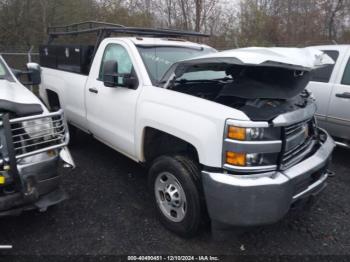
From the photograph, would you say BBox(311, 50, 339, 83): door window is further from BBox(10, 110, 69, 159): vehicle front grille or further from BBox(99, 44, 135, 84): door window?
BBox(10, 110, 69, 159): vehicle front grille

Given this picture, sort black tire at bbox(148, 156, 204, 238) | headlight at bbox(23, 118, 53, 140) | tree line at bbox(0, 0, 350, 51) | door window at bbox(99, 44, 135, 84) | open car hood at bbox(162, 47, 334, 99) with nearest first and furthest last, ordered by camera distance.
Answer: open car hood at bbox(162, 47, 334, 99) < black tire at bbox(148, 156, 204, 238) < headlight at bbox(23, 118, 53, 140) < door window at bbox(99, 44, 135, 84) < tree line at bbox(0, 0, 350, 51)

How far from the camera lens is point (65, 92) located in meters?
5.25

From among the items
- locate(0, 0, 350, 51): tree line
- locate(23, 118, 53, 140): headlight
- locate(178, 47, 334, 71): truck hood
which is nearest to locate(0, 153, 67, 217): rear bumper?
locate(23, 118, 53, 140): headlight

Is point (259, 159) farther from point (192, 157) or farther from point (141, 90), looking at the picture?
point (141, 90)

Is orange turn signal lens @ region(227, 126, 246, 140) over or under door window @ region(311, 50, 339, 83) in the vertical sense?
under

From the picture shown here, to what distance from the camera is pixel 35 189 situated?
293cm

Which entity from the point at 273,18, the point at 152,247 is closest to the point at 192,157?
the point at 152,247

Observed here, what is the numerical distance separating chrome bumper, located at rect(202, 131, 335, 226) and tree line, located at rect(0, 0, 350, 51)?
33.0ft

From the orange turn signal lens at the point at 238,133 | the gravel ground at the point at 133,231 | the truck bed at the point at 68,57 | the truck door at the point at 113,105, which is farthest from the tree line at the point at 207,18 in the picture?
the orange turn signal lens at the point at 238,133

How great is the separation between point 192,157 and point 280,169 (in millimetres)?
815

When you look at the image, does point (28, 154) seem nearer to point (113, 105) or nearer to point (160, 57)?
point (113, 105)

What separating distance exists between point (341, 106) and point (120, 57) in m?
3.34

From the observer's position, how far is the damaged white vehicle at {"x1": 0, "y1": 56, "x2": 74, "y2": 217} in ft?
9.05

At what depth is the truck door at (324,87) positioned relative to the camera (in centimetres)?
513
